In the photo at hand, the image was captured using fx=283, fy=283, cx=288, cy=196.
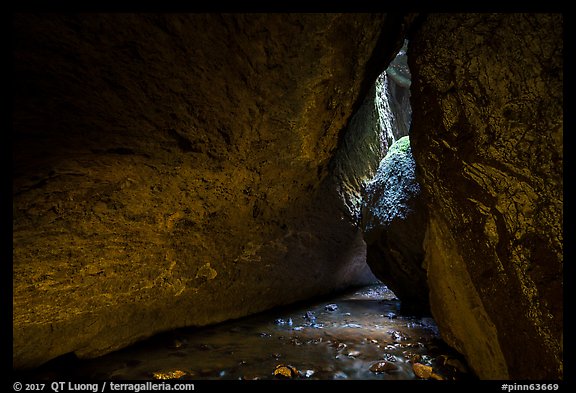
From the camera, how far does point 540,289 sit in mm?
1524

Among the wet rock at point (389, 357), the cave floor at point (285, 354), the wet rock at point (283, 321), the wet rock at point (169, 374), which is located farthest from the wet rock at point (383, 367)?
the wet rock at point (169, 374)

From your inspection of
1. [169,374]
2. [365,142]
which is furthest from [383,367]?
[365,142]

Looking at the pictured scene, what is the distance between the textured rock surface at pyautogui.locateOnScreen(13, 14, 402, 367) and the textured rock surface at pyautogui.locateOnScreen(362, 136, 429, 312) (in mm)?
1402

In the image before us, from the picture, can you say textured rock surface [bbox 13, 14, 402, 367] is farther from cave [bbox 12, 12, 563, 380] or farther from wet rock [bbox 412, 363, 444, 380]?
wet rock [bbox 412, 363, 444, 380]

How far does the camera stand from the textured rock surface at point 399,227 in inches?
156

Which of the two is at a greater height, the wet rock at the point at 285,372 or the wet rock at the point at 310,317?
the wet rock at the point at 285,372

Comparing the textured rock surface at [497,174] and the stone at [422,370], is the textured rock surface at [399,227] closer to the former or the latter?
the textured rock surface at [497,174]

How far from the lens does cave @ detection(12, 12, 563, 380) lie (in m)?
1.52

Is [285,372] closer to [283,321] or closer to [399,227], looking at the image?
[283,321]

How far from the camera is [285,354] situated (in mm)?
2961

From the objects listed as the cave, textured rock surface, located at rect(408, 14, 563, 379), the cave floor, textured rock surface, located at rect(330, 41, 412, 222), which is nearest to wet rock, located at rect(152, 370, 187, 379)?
the cave floor

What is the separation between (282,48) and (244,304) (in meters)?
3.32

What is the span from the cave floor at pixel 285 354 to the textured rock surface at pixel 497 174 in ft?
2.23

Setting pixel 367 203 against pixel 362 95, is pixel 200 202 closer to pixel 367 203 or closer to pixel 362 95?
pixel 362 95
